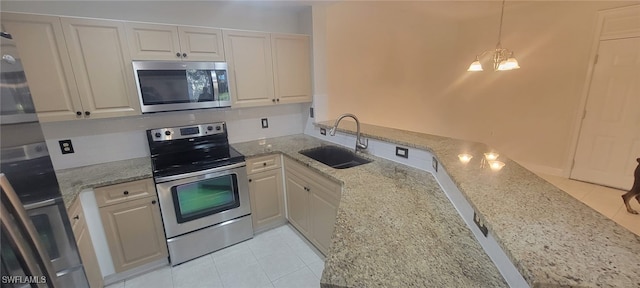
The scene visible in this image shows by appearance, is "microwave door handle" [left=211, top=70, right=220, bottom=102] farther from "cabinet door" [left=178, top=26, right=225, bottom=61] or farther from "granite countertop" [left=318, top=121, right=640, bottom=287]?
"granite countertop" [left=318, top=121, right=640, bottom=287]

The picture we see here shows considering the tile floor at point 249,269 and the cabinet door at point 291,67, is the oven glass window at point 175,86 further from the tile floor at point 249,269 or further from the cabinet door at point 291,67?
the tile floor at point 249,269

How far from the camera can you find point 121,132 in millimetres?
2301

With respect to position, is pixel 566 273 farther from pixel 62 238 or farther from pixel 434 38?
pixel 434 38

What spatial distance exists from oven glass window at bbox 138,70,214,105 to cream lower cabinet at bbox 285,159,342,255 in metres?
1.01

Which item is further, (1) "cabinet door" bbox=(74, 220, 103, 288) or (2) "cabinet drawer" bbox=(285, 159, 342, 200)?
(2) "cabinet drawer" bbox=(285, 159, 342, 200)

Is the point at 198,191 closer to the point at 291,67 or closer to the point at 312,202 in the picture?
the point at 312,202

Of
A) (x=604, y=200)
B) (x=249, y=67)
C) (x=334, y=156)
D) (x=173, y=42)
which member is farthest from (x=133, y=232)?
(x=604, y=200)

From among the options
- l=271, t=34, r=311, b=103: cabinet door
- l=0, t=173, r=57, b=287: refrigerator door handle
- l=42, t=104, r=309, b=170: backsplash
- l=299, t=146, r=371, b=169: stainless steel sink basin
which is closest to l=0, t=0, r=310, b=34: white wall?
l=271, t=34, r=311, b=103: cabinet door

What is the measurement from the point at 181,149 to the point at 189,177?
551mm

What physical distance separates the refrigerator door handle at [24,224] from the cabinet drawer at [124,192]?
44.2 inches

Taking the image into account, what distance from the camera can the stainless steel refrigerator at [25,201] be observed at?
0.78m

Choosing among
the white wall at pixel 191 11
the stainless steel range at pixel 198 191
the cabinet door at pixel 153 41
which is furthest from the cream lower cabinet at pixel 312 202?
the white wall at pixel 191 11

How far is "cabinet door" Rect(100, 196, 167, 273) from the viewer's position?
1.93 meters

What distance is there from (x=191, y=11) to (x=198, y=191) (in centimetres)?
169
